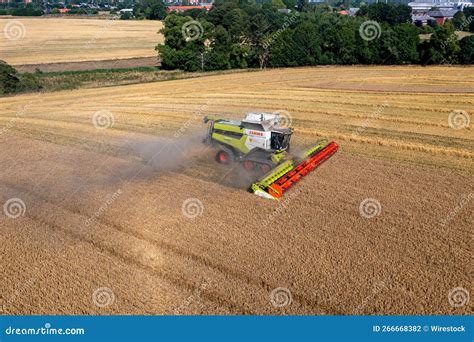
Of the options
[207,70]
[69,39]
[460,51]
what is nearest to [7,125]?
[207,70]

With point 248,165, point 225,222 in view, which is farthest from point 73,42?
point 225,222

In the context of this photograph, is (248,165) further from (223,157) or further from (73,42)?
(73,42)

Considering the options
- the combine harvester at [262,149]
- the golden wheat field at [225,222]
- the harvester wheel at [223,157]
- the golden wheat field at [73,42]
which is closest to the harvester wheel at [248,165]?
the combine harvester at [262,149]

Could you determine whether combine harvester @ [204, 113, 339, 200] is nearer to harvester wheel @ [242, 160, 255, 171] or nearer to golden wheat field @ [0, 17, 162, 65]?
harvester wheel @ [242, 160, 255, 171]

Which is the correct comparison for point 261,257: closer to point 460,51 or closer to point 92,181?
point 92,181

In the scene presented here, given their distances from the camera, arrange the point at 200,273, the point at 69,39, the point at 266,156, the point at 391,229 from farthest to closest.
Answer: the point at 69,39, the point at 266,156, the point at 391,229, the point at 200,273

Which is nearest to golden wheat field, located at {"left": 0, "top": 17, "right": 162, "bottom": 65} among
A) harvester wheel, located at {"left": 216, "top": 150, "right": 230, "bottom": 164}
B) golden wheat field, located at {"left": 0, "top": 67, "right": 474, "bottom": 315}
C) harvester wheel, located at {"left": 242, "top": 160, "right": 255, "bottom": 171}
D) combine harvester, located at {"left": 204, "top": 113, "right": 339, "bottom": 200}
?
golden wheat field, located at {"left": 0, "top": 67, "right": 474, "bottom": 315}
